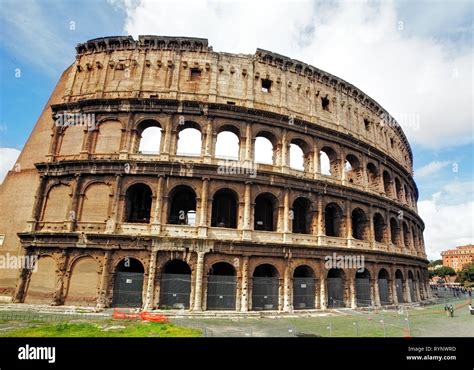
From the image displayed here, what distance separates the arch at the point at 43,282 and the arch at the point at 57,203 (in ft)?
7.58

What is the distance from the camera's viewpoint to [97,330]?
10.9m

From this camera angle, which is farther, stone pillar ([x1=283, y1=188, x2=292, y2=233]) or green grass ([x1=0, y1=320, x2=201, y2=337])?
stone pillar ([x1=283, y1=188, x2=292, y2=233])

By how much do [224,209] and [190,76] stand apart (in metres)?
8.88

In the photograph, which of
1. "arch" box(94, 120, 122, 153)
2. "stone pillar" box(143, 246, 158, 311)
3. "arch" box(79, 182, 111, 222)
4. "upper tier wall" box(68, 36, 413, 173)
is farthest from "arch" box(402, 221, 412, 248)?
"arch" box(94, 120, 122, 153)

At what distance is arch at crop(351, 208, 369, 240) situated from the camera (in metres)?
20.9

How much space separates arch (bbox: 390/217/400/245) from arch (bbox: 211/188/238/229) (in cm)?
1374

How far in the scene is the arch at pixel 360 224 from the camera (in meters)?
20.9

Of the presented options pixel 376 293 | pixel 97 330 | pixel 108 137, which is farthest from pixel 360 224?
pixel 108 137

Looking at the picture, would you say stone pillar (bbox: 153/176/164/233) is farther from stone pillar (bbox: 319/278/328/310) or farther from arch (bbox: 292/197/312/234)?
stone pillar (bbox: 319/278/328/310)

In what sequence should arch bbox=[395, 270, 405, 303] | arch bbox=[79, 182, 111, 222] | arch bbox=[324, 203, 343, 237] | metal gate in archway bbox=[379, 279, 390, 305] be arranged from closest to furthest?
arch bbox=[79, 182, 111, 222] < arch bbox=[324, 203, 343, 237] < metal gate in archway bbox=[379, 279, 390, 305] < arch bbox=[395, 270, 405, 303]

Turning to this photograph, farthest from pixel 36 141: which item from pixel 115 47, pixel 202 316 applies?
pixel 202 316

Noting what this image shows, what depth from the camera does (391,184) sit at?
25016 mm

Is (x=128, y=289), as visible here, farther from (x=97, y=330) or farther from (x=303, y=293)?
(x=303, y=293)
